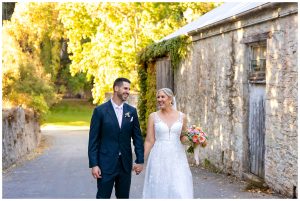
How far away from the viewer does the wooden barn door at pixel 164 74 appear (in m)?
18.4

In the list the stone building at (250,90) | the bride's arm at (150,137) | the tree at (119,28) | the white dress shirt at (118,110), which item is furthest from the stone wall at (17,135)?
the white dress shirt at (118,110)

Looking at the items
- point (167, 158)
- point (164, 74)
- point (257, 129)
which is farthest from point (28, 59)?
point (167, 158)

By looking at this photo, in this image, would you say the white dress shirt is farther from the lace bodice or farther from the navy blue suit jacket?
the lace bodice

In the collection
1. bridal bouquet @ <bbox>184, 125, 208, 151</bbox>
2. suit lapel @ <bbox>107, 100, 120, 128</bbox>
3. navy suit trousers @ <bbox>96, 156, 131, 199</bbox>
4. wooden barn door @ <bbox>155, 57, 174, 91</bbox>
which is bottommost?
navy suit trousers @ <bbox>96, 156, 131, 199</bbox>

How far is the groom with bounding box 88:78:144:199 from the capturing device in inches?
284

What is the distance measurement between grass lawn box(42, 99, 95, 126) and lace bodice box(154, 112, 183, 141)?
34246 millimetres

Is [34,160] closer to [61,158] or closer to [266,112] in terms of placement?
[61,158]

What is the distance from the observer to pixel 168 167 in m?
8.00

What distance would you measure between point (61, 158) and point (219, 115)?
24.2 feet

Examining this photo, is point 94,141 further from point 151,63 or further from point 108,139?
point 151,63

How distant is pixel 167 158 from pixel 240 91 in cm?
487

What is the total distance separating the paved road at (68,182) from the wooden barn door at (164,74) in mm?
3743

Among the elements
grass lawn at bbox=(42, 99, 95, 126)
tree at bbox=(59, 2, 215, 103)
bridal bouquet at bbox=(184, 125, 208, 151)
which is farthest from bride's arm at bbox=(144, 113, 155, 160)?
grass lawn at bbox=(42, 99, 95, 126)

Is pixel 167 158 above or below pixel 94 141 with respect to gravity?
below
